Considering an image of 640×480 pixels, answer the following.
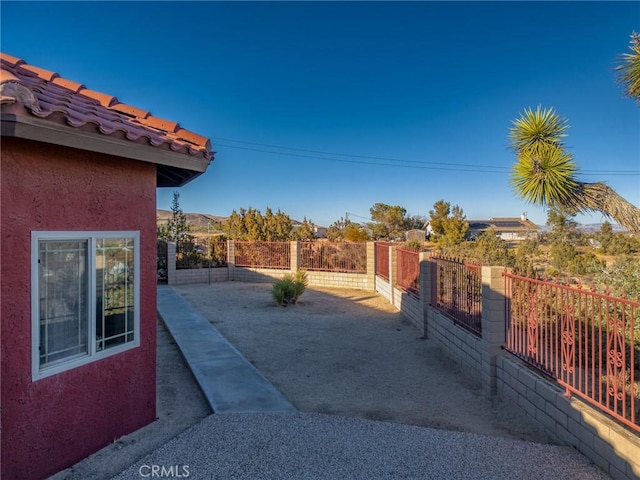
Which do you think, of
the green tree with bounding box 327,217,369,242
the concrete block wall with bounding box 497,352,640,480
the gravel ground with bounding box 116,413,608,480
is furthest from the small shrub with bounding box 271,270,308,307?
the green tree with bounding box 327,217,369,242

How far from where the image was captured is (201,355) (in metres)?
7.39

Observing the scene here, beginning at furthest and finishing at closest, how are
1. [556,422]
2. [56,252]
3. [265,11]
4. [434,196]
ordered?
[434,196], [265,11], [556,422], [56,252]

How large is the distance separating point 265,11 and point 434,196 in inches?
1652

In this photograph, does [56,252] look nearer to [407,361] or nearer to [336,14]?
[407,361]

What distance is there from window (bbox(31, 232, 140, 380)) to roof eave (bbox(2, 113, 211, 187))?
2.84 ft

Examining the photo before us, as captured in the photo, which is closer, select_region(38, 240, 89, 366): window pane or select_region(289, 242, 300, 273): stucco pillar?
select_region(38, 240, 89, 366): window pane

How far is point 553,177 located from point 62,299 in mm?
9770

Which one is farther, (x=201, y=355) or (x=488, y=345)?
(x=201, y=355)

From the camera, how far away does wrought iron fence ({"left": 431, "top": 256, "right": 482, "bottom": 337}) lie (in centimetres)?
682

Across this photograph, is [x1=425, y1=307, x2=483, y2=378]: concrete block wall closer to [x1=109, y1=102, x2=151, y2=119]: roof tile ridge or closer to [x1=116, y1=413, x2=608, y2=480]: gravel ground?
[x1=116, y1=413, x2=608, y2=480]: gravel ground

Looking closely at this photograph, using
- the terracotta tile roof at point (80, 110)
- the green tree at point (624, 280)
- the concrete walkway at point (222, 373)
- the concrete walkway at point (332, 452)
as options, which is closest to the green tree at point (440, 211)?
the green tree at point (624, 280)

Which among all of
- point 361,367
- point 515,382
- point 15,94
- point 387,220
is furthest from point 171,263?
point 387,220

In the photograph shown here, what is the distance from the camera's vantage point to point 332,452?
400 cm

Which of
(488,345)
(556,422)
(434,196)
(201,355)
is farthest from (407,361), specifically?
(434,196)
